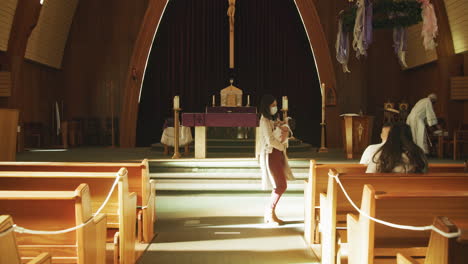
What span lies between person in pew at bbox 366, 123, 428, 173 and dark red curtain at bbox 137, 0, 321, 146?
9.13m

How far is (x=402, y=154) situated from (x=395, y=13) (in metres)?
3.51

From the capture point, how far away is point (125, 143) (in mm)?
11734

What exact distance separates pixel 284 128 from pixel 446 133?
570 cm

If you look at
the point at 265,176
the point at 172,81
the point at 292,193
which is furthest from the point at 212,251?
the point at 172,81

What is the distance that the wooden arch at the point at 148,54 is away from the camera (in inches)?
457

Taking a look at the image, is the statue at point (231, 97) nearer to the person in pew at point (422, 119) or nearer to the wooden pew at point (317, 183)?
the person in pew at point (422, 119)

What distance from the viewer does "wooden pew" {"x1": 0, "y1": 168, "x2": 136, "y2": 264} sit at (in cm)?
312

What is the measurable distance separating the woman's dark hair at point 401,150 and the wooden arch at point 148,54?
868cm

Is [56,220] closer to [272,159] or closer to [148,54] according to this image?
[272,159]

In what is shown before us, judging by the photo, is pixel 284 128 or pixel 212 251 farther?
pixel 284 128

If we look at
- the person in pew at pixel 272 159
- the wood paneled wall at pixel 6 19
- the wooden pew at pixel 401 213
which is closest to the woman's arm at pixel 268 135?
the person in pew at pixel 272 159

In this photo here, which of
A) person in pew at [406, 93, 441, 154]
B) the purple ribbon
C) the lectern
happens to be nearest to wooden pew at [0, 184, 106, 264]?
the purple ribbon

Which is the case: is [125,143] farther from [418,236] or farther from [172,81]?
[418,236]

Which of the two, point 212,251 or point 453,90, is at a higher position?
point 453,90
